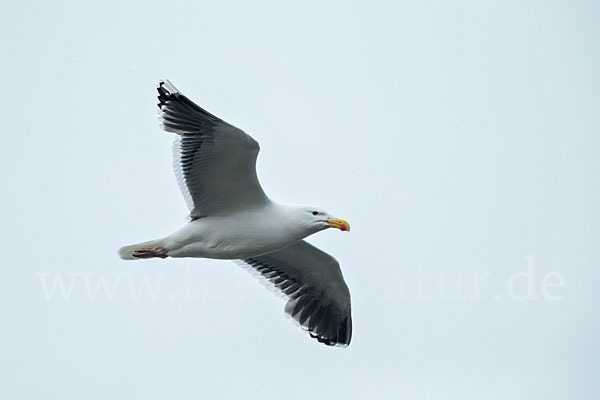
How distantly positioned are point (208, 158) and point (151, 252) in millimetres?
1341

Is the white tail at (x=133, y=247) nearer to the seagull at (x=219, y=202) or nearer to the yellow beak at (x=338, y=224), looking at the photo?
the seagull at (x=219, y=202)

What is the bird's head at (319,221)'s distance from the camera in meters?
11.1

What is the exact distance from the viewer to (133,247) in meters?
11.5

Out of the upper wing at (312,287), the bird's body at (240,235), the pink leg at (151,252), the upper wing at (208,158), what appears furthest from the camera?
the upper wing at (312,287)

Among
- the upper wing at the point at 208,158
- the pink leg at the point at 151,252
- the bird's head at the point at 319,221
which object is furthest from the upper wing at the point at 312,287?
the pink leg at the point at 151,252

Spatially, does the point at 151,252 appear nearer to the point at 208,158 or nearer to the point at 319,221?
the point at 208,158

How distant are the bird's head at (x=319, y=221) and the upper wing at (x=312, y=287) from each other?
1.22 meters

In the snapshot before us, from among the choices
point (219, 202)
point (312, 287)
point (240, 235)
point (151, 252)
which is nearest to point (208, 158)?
point (219, 202)

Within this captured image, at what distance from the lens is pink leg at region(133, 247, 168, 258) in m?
11.2

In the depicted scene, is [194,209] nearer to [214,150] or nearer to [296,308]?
[214,150]

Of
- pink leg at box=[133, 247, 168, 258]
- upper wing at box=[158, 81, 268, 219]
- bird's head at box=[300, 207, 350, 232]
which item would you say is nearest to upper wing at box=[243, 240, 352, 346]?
bird's head at box=[300, 207, 350, 232]

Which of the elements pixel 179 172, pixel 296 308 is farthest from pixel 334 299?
pixel 179 172

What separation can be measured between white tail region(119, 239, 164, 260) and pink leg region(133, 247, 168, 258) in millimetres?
38

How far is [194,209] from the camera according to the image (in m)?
11.4
